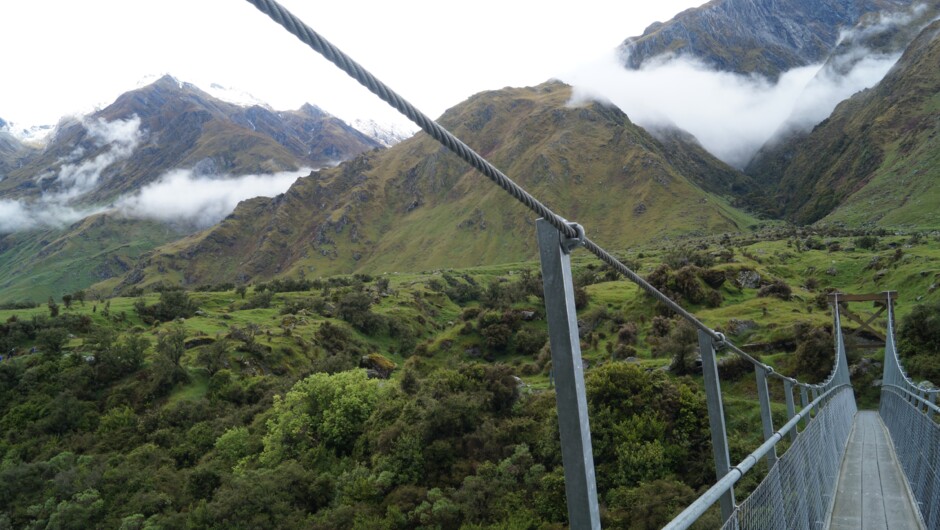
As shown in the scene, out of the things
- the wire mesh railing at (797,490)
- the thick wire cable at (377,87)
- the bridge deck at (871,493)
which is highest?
the thick wire cable at (377,87)

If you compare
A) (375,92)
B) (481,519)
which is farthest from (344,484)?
(375,92)

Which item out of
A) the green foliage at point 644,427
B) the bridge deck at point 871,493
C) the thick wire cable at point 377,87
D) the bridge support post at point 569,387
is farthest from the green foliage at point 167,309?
Answer: the bridge support post at point 569,387

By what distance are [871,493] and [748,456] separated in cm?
978

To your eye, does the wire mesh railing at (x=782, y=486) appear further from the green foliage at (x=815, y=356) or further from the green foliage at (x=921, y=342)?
the green foliage at (x=921, y=342)

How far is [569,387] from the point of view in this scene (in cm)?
283

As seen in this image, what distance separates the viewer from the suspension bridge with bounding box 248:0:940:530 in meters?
2.74

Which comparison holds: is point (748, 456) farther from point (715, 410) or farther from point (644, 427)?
point (644, 427)

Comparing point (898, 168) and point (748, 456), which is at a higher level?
point (748, 456)

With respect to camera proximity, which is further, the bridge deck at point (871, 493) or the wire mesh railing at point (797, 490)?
the bridge deck at point (871, 493)

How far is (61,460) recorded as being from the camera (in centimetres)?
3978

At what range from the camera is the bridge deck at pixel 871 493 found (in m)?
9.05

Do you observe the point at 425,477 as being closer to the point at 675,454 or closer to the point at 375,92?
the point at 675,454

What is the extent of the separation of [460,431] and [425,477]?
3469mm

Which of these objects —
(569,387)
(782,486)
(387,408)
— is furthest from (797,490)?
(387,408)
